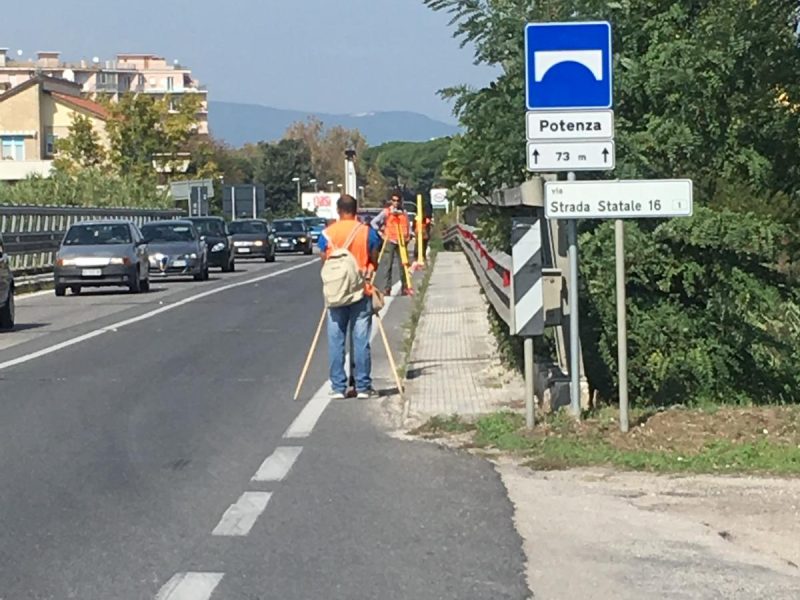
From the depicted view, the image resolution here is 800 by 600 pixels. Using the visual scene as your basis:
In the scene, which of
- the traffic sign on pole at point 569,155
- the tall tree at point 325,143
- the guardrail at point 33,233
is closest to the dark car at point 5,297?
the guardrail at point 33,233

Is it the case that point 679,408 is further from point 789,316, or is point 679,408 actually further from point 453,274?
point 453,274

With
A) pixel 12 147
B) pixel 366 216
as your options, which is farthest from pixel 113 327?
pixel 12 147

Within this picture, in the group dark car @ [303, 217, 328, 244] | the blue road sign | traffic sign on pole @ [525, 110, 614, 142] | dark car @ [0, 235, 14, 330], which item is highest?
the blue road sign

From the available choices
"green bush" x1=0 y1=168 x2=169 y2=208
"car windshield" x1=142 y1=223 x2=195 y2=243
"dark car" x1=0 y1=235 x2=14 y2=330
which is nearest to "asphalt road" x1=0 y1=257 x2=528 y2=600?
"dark car" x1=0 y1=235 x2=14 y2=330

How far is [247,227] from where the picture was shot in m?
56.2

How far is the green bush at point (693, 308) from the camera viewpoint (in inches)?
576

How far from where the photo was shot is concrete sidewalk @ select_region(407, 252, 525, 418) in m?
12.7

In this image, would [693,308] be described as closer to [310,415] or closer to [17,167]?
[310,415]

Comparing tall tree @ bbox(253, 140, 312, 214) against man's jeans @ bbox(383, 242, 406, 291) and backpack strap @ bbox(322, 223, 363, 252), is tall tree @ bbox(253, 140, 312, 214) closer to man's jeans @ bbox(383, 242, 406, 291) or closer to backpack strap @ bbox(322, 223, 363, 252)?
man's jeans @ bbox(383, 242, 406, 291)

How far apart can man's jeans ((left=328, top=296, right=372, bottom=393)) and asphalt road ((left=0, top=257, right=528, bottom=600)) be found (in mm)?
372

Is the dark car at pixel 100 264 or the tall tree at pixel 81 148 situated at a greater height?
the tall tree at pixel 81 148

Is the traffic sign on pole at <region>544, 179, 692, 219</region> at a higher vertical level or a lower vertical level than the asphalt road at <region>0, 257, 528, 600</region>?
higher

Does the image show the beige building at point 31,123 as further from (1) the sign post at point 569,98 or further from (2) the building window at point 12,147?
(1) the sign post at point 569,98

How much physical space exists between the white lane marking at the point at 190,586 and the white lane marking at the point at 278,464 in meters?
2.61
